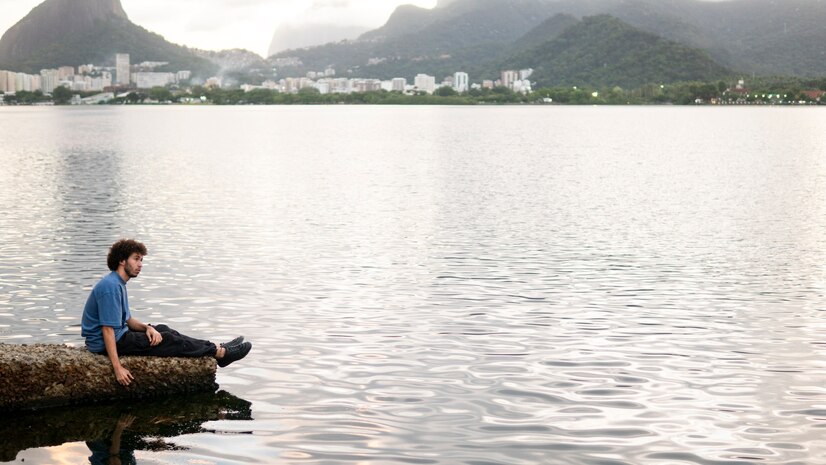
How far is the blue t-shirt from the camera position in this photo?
13.6m

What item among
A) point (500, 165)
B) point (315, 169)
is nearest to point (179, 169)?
point (315, 169)

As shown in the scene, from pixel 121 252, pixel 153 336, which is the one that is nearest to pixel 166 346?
pixel 153 336

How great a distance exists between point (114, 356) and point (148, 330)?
57 centimetres

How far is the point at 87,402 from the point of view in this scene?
46.0ft

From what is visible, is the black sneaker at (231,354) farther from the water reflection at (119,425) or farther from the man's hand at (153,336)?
the man's hand at (153,336)

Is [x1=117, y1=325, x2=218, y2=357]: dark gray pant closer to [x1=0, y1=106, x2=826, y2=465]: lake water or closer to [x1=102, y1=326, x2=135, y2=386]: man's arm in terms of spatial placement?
[x1=102, y1=326, x2=135, y2=386]: man's arm

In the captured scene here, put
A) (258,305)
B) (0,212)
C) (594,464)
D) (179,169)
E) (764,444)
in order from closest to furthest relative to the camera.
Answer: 1. (594,464)
2. (764,444)
3. (258,305)
4. (0,212)
5. (179,169)

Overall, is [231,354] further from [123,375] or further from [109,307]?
[109,307]

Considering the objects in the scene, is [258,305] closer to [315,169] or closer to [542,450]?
[542,450]

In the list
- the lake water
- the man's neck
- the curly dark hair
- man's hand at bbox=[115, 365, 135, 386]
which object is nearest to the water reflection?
the lake water

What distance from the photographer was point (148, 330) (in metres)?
13.9

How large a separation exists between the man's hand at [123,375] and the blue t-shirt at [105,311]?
0.35 metres

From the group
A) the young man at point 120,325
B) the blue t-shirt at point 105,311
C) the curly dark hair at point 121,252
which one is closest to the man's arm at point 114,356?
the young man at point 120,325

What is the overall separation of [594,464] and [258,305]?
37.5 feet
